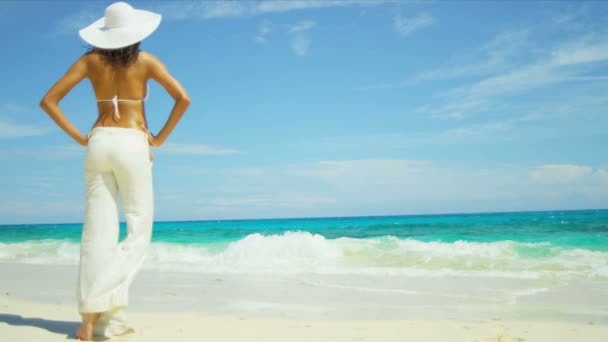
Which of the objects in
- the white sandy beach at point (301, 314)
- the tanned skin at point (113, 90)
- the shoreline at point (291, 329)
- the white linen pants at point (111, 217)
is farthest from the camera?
the white sandy beach at point (301, 314)

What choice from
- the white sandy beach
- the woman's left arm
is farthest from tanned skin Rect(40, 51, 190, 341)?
the white sandy beach

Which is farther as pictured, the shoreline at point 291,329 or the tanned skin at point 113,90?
the shoreline at point 291,329

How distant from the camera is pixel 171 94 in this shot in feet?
11.2

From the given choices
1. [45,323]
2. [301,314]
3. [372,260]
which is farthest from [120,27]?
[372,260]

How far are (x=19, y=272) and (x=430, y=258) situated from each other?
7.83 m

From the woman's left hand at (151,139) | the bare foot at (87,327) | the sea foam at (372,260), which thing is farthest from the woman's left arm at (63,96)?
the sea foam at (372,260)

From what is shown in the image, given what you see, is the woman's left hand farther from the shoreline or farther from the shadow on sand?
the shadow on sand

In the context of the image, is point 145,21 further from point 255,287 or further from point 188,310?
point 255,287

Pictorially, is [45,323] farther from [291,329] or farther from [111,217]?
[291,329]

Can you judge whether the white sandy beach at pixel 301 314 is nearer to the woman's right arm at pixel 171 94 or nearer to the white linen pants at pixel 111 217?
the white linen pants at pixel 111 217

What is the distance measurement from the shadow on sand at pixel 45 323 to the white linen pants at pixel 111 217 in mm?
517

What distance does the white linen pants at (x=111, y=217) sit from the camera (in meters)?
3.20

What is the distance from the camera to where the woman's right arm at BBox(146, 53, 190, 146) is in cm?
337

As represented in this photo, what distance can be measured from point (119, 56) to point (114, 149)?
24.9 inches
